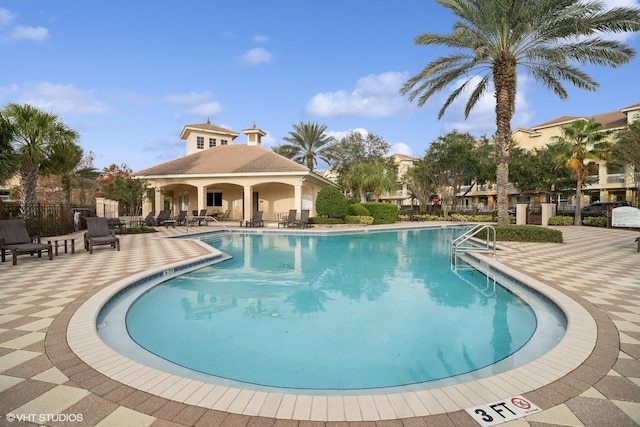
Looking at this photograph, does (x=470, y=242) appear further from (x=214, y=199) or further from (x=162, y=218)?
(x=214, y=199)

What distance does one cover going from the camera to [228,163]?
2661 centimetres

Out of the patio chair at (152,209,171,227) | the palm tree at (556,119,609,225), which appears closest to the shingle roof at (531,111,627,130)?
the palm tree at (556,119,609,225)

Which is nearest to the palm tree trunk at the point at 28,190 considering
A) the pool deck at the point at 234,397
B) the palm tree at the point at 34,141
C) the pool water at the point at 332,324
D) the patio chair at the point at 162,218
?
the palm tree at the point at 34,141

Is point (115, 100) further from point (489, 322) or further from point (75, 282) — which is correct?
point (489, 322)

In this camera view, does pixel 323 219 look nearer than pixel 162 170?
Yes

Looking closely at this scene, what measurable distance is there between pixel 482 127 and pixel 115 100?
123ft

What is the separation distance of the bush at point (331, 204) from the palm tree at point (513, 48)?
30.8ft

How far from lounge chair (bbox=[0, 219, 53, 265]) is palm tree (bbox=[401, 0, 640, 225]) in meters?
15.1

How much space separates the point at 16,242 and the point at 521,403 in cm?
1219

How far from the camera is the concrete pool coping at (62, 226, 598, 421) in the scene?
8.30ft

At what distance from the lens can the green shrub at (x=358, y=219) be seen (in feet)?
79.9

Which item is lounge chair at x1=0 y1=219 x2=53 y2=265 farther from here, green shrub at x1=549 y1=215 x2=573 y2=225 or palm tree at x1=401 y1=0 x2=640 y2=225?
green shrub at x1=549 y1=215 x2=573 y2=225

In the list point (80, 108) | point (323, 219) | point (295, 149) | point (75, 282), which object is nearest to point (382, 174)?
point (295, 149)

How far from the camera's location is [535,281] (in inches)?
270
